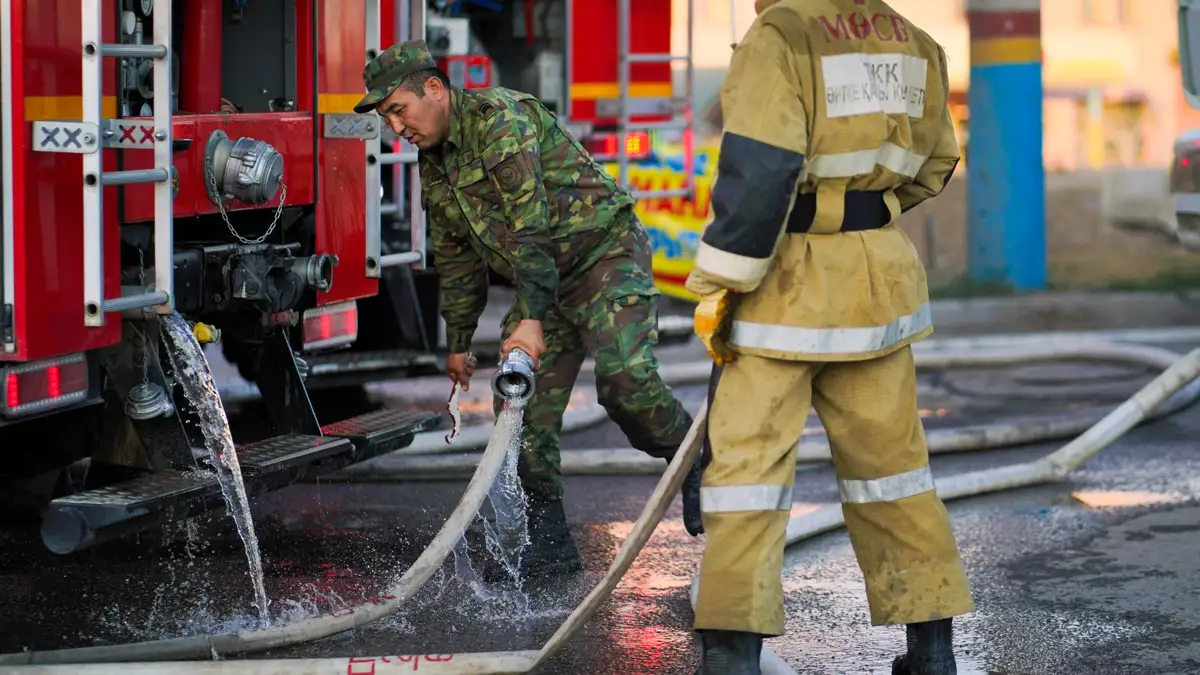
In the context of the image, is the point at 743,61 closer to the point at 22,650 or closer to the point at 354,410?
the point at 22,650

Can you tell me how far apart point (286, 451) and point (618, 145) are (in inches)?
162

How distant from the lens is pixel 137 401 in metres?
4.84

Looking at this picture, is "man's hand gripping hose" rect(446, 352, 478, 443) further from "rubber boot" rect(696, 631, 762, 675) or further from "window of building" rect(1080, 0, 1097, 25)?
"window of building" rect(1080, 0, 1097, 25)

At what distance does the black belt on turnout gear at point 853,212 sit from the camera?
154 inches

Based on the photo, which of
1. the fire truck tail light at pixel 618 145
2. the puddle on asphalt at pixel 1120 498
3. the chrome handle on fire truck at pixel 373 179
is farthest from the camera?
the fire truck tail light at pixel 618 145

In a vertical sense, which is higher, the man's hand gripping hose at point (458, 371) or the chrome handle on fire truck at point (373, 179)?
the chrome handle on fire truck at point (373, 179)

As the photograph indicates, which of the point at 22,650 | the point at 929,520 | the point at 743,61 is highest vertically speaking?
the point at 743,61

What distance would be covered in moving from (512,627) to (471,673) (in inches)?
27.2

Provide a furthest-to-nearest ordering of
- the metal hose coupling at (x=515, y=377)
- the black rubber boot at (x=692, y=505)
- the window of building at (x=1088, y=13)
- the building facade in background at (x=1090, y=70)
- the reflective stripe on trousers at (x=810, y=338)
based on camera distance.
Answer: the window of building at (x=1088, y=13)
the building facade in background at (x=1090, y=70)
the black rubber boot at (x=692, y=505)
the metal hose coupling at (x=515, y=377)
the reflective stripe on trousers at (x=810, y=338)

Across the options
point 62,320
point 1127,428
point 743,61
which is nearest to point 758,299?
point 743,61

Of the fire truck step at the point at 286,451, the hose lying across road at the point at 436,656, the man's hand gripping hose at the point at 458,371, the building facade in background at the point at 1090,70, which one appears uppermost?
the building facade in background at the point at 1090,70

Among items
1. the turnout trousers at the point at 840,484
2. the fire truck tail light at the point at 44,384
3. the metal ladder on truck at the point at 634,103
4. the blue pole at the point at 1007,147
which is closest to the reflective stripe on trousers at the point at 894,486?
the turnout trousers at the point at 840,484

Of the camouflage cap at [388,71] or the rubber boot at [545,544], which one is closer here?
the camouflage cap at [388,71]

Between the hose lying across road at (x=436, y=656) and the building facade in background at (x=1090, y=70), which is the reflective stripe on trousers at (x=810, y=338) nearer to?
the hose lying across road at (x=436, y=656)
